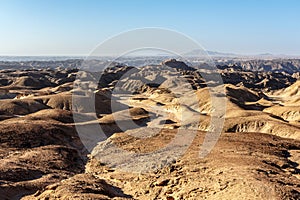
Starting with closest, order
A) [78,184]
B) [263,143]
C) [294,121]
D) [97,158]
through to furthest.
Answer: [78,184] → [97,158] → [263,143] → [294,121]

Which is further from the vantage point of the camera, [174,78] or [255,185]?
[174,78]

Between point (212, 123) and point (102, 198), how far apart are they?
29.0 meters

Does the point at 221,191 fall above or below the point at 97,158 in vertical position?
above

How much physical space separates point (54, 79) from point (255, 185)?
106 metres

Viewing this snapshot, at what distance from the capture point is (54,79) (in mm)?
115812

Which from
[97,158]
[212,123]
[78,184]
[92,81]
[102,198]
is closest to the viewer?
[102,198]

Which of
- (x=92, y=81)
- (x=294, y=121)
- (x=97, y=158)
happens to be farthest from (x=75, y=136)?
(x=92, y=81)

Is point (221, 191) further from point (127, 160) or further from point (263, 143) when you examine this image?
point (263, 143)

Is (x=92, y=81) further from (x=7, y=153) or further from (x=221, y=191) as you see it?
(x=221, y=191)

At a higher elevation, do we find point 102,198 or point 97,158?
point 102,198

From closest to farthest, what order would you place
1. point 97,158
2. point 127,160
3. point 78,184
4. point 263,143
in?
point 78,184
point 127,160
point 97,158
point 263,143

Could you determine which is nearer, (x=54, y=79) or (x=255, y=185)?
(x=255, y=185)

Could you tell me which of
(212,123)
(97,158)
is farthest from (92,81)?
(97,158)

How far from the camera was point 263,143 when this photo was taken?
3000 cm
